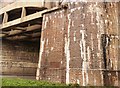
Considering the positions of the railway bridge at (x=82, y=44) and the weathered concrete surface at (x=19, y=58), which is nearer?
the railway bridge at (x=82, y=44)

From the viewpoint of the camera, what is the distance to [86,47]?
8.09 m

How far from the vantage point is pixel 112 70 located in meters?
7.85

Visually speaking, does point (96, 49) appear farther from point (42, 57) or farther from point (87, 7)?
point (42, 57)

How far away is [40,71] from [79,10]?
3.22m

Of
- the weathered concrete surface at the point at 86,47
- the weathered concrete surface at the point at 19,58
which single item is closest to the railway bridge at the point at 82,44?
the weathered concrete surface at the point at 86,47

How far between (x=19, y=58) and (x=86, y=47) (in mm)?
10012

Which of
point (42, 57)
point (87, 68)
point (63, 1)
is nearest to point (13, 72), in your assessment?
point (42, 57)

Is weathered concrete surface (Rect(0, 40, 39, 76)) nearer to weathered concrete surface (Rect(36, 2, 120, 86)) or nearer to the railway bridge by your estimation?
the railway bridge

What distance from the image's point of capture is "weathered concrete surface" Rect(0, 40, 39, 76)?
54.2 ft

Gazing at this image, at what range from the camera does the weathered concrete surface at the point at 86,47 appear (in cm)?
784

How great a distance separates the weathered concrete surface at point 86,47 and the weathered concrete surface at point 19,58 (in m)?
7.56

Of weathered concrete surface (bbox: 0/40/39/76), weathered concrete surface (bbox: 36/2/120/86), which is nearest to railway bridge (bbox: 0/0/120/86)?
weathered concrete surface (bbox: 36/2/120/86)

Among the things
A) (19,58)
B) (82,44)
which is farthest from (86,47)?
(19,58)

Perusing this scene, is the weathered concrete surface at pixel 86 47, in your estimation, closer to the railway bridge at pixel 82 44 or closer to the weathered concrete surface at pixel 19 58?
the railway bridge at pixel 82 44
